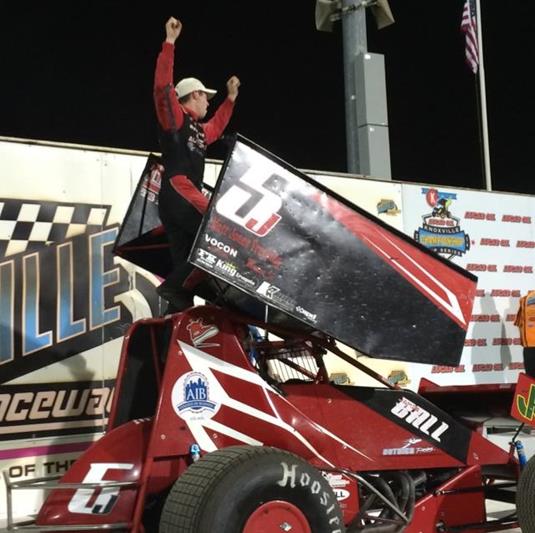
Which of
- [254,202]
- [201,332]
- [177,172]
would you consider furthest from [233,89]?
[201,332]

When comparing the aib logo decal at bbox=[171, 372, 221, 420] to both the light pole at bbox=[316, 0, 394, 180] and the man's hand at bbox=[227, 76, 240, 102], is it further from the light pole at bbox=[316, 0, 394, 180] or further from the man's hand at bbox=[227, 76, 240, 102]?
the light pole at bbox=[316, 0, 394, 180]

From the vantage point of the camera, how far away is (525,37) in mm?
21578

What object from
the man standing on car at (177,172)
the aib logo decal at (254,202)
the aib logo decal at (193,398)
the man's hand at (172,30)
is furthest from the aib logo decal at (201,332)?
the man's hand at (172,30)

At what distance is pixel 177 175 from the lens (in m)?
4.04

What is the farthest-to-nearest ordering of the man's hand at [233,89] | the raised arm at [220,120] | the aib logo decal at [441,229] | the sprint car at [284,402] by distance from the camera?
the aib logo decal at [441,229] < the man's hand at [233,89] < the raised arm at [220,120] < the sprint car at [284,402]

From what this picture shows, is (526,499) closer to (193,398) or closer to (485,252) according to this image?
(193,398)

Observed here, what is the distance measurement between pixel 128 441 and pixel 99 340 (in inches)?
91.3

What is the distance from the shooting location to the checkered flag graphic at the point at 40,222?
5695 millimetres

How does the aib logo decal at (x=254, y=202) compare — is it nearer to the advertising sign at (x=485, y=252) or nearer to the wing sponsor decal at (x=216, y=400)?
the wing sponsor decal at (x=216, y=400)

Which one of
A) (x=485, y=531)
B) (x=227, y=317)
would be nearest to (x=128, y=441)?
(x=227, y=317)

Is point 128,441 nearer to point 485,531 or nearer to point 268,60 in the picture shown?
point 485,531

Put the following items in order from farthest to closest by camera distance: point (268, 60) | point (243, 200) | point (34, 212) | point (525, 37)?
point (525, 37) → point (268, 60) → point (34, 212) → point (243, 200)

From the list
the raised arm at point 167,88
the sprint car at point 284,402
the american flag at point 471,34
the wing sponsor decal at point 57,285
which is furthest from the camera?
the american flag at point 471,34

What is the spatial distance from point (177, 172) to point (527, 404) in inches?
86.7
